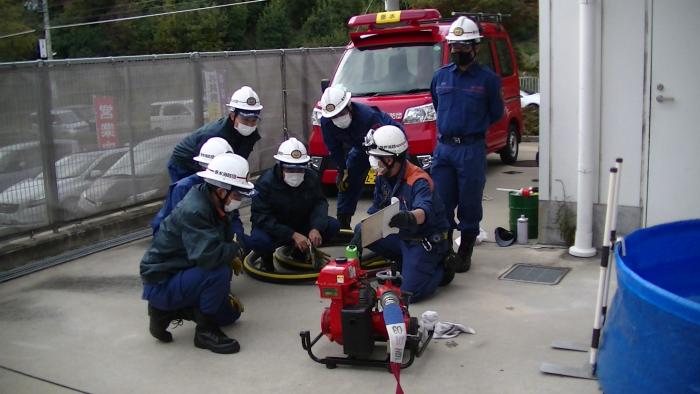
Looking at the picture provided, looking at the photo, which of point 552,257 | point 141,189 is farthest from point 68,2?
point 552,257

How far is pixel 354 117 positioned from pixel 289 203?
42.5 inches

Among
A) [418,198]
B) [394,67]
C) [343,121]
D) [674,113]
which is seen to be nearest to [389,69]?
[394,67]

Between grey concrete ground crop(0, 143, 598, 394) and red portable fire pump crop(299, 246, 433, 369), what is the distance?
89 mm

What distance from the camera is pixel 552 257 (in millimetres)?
6637

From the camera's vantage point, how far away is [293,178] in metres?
6.14

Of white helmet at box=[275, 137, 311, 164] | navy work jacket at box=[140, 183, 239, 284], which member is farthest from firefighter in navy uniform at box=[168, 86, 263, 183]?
navy work jacket at box=[140, 183, 239, 284]

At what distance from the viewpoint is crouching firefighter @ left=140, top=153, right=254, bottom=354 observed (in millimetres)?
4754

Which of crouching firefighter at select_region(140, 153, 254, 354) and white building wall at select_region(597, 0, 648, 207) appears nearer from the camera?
crouching firefighter at select_region(140, 153, 254, 354)

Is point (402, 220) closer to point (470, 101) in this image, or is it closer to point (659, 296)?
point (470, 101)

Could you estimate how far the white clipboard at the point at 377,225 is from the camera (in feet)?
15.6

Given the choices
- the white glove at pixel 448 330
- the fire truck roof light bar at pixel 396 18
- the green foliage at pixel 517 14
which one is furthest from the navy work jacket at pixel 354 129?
the green foliage at pixel 517 14

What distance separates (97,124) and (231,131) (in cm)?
239

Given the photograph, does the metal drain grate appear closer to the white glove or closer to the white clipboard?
the white glove

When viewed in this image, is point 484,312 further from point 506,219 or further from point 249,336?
point 506,219
